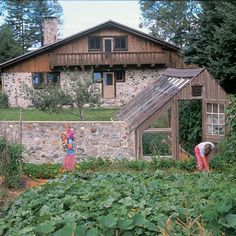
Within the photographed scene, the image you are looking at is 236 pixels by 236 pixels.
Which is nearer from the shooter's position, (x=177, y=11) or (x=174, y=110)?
(x=174, y=110)

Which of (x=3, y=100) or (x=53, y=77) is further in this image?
(x=53, y=77)

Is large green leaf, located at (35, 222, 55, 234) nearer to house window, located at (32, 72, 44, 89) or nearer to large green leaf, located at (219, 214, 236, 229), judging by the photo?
large green leaf, located at (219, 214, 236, 229)

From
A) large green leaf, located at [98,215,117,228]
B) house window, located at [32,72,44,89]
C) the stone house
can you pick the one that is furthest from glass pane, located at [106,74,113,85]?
large green leaf, located at [98,215,117,228]

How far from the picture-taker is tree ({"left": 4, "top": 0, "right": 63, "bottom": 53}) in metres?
53.4

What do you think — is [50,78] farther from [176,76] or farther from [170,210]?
[170,210]

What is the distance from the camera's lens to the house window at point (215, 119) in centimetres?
1705

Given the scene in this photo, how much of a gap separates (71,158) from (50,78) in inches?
722

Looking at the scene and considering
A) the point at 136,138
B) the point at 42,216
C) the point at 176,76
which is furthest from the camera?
the point at 176,76

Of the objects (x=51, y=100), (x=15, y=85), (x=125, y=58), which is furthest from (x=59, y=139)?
(x=15, y=85)

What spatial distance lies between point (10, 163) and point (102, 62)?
1989cm

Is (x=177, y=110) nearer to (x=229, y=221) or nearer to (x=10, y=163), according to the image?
(x=10, y=163)

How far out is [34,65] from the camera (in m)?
32.7

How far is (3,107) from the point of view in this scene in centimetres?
3186

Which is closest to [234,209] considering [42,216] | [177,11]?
[42,216]
